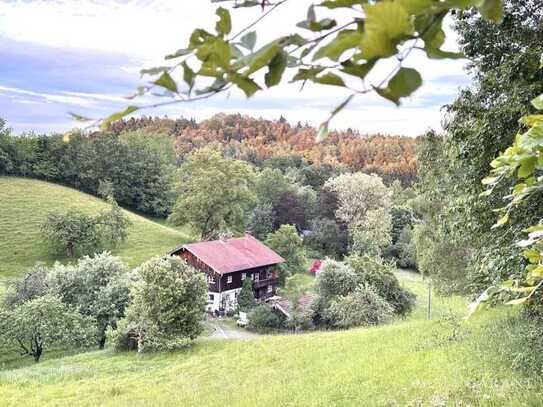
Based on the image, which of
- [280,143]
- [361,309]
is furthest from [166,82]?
[280,143]

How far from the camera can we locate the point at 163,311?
18594 mm

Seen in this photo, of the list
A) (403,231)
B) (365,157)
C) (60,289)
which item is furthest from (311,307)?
(365,157)

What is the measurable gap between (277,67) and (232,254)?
31728 millimetres

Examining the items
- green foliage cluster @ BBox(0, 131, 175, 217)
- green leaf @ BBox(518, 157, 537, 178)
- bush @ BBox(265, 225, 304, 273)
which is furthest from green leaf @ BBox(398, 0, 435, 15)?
green foliage cluster @ BBox(0, 131, 175, 217)

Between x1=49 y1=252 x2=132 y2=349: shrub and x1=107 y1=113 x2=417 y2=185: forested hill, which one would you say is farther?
x1=107 y1=113 x2=417 y2=185: forested hill

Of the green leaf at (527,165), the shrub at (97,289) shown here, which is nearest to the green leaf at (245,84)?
the green leaf at (527,165)

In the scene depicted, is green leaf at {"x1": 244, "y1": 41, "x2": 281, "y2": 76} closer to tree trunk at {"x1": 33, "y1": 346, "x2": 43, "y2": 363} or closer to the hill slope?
the hill slope

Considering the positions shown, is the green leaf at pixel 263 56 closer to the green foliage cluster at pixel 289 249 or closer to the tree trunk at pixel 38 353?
the tree trunk at pixel 38 353

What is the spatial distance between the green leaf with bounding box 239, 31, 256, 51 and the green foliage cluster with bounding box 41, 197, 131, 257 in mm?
37937

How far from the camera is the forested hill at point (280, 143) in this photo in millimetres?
60803

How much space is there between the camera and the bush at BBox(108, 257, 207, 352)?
720 inches

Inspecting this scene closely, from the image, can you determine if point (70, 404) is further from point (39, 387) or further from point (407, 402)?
point (407, 402)

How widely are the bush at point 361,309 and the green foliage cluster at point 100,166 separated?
2756 cm

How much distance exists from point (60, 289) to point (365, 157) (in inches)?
1923
